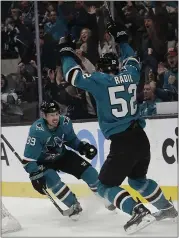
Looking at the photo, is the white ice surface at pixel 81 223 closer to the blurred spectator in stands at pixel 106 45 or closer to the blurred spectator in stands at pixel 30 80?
the blurred spectator in stands at pixel 30 80

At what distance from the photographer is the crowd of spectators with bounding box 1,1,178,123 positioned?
4.18 meters

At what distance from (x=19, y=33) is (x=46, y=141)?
7.41 feet

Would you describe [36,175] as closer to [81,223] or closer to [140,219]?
[81,223]

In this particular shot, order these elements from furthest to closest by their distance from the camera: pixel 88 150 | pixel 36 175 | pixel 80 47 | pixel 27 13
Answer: pixel 27 13 < pixel 80 47 < pixel 88 150 < pixel 36 175

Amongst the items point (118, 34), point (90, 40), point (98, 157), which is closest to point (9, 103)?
point (90, 40)

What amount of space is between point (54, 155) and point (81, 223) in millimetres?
449

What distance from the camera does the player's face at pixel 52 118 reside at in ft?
9.92

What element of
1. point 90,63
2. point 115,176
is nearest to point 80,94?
point 90,63

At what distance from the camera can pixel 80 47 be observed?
4.57 meters

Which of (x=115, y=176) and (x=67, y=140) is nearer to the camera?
(x=115, y=176)

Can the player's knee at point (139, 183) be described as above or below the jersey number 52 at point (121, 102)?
below

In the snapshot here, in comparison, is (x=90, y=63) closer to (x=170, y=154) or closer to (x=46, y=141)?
(x=170, y=154)

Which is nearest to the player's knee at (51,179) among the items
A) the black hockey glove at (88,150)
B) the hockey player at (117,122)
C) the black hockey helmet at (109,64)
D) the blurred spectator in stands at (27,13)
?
the black hockey glove at (88,150)

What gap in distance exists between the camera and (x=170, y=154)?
3.60 meters
